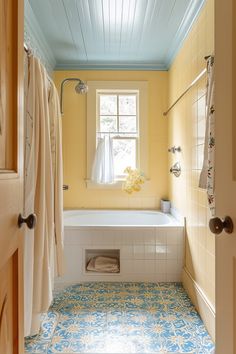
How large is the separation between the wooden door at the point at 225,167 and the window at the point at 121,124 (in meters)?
2.55

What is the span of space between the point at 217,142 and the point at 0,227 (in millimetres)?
716

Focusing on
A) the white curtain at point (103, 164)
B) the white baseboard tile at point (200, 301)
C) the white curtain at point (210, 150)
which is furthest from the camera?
the white curtain at point (103, 164)

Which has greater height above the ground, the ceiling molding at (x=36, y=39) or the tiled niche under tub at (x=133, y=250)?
the ceiling molding at (x=36, y=39)

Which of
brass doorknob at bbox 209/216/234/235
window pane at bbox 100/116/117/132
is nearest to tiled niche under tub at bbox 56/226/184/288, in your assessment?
window pane at bbox 100/116/117/132

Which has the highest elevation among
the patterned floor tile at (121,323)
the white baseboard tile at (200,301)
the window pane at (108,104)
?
the window pane at (108,104)

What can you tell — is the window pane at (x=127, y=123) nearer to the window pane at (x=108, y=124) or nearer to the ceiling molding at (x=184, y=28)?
the window pane at (x=108, y=124)

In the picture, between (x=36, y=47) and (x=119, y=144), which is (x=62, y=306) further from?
(x=36, y=47)

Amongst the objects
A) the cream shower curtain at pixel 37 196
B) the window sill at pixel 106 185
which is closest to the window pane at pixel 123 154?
the window sill at pixel 106 185

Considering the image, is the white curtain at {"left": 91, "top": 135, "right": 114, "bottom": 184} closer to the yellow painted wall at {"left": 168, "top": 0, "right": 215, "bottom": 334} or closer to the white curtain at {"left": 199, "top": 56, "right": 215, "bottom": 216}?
the yellow painted wall at {"left": 168, "top": 0, "right": 215, "bottom": 334}

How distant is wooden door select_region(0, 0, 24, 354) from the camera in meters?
0.74

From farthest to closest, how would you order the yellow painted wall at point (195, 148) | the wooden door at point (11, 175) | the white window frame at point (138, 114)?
the white window frame at point (138, 114) → the yellow painted wall at point (195, 148) → the wooden door at point (11, 175)

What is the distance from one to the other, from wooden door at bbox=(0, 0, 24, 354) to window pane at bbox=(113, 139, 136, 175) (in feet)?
8.31

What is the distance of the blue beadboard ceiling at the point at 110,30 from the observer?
213 cm

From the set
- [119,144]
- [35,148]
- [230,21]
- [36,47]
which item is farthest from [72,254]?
[230,21]
